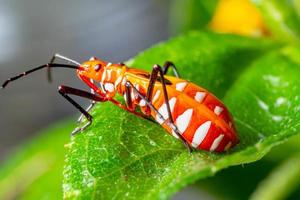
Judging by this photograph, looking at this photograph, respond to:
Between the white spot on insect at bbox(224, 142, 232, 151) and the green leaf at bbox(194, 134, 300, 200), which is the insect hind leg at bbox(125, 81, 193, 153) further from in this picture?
the green leaf at bbox(194, 134, 300, 200)

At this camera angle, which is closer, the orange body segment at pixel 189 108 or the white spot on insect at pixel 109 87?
the orange body segment at pixel 189 108

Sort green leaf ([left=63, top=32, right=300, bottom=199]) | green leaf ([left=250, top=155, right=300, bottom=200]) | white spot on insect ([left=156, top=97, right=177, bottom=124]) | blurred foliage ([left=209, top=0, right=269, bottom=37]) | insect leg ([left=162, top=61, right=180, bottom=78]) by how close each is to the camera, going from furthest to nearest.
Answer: blurred foliage ([left=209, top=0, right=269, bottom=37]) < green leaf ([left=250, top=155, right=300, bottom=200]) < insect leg ([left=162, top=61, right=180, bottom=78]) < white spot on insect ([left=156, top=97, right=177, bottom=124]) < green leaf ([left=63, top=32, right=300, bottom=199])

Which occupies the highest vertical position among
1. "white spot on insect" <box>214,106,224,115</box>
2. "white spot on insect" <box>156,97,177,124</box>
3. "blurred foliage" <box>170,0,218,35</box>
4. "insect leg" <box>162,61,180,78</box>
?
"blurred foliage" <box>170,0,218,35</box>

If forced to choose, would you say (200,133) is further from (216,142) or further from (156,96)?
(156,96)

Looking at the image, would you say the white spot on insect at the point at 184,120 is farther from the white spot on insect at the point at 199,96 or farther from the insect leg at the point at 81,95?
the insect leg at the point at 81,95

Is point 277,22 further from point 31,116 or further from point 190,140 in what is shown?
point 31,116

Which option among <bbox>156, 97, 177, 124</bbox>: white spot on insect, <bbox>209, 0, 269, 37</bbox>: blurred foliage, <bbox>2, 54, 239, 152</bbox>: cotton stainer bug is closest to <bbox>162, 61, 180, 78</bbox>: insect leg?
<bbox>2, 54, 239, 152</bbox>: cotton stainer bug

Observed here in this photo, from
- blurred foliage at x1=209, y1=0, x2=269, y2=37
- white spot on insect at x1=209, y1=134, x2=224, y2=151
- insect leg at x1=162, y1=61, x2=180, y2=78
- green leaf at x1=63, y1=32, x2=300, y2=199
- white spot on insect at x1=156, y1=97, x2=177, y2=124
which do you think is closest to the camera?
green leaf at x1=63, y1=32, x2=300, y2=199

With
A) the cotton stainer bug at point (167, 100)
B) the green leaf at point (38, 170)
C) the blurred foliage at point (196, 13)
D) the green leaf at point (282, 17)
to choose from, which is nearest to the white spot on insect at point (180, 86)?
the cotton stainer bug at point (167, 100)
